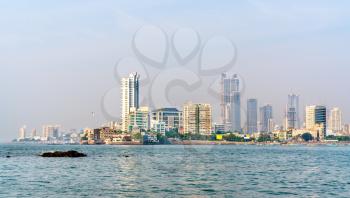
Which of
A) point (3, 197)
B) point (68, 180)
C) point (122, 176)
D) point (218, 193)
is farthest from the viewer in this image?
point (122, 176)

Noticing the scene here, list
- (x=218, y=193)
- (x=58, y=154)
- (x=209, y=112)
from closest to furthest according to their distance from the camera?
(x=218, y=193)
(x=58, y=154)
(x=209, y=112)

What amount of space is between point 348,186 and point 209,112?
4368 inches

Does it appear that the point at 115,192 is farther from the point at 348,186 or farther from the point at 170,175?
the point at 348,186

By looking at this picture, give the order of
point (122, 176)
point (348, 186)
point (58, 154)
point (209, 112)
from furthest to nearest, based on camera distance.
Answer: point (209, 112) < point (58, 154) < point (122, 176) < point (348, 186)

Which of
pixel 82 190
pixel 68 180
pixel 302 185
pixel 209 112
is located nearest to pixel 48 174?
pixel 68 180

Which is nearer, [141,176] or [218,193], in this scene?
[218,193]

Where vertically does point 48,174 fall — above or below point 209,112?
below

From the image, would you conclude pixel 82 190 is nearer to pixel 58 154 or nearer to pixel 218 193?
pixel 218 193

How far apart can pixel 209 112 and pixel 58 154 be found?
53639 mm

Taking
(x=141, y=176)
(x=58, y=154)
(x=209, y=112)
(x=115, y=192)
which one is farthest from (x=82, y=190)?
(x=209, y=112)

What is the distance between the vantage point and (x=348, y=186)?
52.8 meters

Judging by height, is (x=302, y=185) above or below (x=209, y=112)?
below

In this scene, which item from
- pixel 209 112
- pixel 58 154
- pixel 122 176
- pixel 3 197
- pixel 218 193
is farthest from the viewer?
pixel 209 112

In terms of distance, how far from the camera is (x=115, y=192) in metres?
46.3
